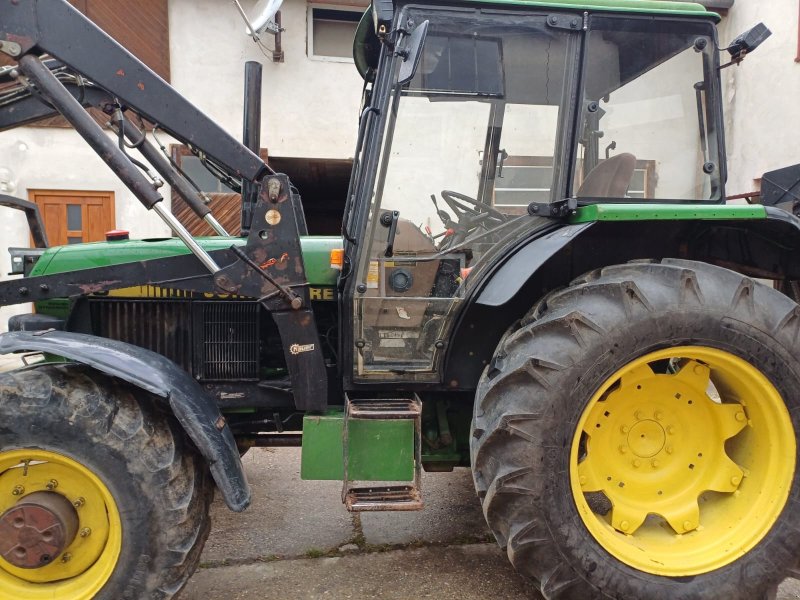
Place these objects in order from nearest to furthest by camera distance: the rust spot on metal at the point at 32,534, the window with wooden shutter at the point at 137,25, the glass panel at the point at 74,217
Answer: the rust spot on metal at the point at 32,534
the window with wooden shutter at the point at 137,25
the glass panel at the point at 74,217

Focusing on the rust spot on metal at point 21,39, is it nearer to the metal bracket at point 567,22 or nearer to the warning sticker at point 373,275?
the warning sticker at point 373,275

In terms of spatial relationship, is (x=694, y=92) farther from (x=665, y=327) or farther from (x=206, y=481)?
(x=206, y=481)

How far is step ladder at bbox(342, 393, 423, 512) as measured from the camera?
231 centimetres

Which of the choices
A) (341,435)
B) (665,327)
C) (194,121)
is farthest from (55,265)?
(665,327)

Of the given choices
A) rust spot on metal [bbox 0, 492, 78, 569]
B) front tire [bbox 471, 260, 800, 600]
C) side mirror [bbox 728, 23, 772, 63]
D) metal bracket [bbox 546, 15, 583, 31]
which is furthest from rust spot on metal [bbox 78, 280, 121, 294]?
side mirror [bbox 728, 23, 772, 63]

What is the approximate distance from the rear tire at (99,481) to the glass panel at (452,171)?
2.93 feet

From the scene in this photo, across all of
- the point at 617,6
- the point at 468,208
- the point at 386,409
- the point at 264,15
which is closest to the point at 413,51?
the point at 468,208

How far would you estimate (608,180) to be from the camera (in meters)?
2.56

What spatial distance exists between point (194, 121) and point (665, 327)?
6.42 ft

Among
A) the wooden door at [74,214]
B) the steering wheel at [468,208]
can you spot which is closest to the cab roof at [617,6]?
the steering wheel at [468,208]

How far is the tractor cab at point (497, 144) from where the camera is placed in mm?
2461

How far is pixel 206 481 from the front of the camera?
2307mm

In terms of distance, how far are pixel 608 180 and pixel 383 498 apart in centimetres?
165

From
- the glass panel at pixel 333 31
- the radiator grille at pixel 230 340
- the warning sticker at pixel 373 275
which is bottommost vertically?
the radiator grille at pixel 230 340
